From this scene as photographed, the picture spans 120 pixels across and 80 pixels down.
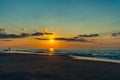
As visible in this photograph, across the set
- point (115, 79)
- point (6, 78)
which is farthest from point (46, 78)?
point (115, 79)

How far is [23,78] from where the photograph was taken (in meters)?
16.3

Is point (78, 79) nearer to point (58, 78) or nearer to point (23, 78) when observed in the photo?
point (58, 78)

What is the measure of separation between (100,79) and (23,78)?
5695 millimetres

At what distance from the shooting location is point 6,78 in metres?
16.4

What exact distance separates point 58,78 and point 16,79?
10.1 feet

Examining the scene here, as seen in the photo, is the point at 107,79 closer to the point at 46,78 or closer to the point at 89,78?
the point at 89,78

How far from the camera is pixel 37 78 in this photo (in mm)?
16531

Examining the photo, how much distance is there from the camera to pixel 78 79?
1614cm

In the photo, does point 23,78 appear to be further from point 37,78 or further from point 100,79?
point 100,79

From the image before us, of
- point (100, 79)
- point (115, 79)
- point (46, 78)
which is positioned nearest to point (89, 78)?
point (100, 79)

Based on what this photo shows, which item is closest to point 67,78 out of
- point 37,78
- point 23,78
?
point 37,78

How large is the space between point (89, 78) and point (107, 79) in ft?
4.35

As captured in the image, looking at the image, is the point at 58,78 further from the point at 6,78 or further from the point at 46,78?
the point at 6,78

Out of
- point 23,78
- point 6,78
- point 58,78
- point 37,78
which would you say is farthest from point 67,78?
point 6,78
